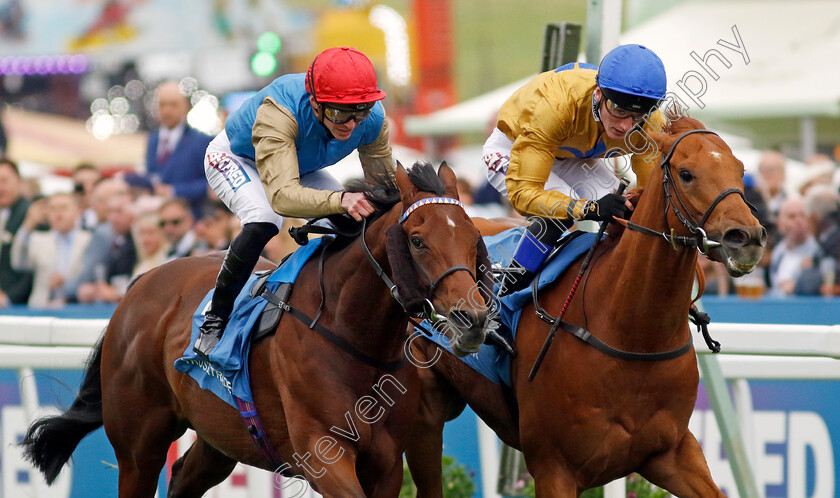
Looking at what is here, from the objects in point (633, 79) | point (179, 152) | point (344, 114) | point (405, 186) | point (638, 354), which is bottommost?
point (179, 152)

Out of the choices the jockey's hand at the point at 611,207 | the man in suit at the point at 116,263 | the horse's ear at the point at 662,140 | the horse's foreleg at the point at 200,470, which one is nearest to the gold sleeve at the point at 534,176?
the jockey's hand at the point at 611,207

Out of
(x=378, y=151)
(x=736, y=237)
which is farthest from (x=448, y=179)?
(x=736, y=237)

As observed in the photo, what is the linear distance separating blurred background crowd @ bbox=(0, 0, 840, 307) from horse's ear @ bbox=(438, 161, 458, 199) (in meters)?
1.21

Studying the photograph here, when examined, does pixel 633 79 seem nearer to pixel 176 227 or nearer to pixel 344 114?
pixel 344 114

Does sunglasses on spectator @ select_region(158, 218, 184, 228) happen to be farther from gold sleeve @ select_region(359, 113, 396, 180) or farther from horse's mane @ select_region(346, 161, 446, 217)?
horse's mane @ select_region(346, 161, 446, 217)

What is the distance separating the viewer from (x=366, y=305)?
418 cm

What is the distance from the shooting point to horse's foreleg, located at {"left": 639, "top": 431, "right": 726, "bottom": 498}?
4113 mm

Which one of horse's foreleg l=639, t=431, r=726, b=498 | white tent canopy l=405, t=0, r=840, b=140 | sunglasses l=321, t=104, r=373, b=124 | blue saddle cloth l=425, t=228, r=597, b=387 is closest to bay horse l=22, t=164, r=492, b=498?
sunglasses l=321, t=104, r=373, b=124

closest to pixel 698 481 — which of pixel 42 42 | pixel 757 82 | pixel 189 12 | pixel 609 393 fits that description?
pixel 609 393

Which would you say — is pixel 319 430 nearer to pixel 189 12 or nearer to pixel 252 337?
pixel 252 337

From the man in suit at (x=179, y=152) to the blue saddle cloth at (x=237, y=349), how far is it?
451cm

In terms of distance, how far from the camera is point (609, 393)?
4.12 metres

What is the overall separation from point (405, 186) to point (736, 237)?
3.92 ft

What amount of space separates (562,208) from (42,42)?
72.6 ft
